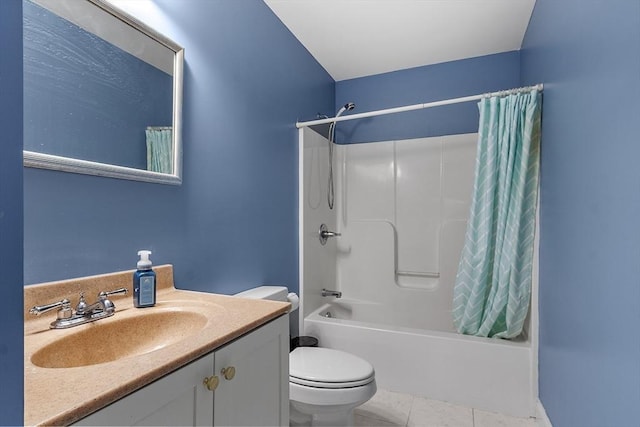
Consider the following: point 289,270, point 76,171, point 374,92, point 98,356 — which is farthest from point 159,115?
point 374,92

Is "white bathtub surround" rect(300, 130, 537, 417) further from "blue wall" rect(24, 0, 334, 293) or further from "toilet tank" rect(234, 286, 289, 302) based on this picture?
"toilet tank" rect(234, 286, 289, 302)

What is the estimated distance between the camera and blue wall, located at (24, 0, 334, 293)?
910 millimetres

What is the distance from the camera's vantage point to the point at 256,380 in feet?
2.81

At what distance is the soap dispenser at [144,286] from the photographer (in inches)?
39.0

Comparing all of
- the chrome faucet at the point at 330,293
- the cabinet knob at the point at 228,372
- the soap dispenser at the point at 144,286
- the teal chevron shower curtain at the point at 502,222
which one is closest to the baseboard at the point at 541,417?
the teal chevron shower curtain at the point at 502,222

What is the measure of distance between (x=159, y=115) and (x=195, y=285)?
0.68 metres

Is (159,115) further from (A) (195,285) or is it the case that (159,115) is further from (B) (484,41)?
(B) (484,41)

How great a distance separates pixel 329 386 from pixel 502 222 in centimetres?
129

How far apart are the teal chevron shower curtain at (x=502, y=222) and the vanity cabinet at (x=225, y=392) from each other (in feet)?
4.48

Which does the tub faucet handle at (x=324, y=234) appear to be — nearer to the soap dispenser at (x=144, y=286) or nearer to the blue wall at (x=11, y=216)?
the soap dispenser at (x=144, y=286)

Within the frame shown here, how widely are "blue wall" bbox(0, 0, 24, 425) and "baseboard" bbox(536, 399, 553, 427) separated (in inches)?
75.5

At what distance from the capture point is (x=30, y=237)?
0.82m

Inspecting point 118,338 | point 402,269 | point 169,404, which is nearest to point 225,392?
point 169,404

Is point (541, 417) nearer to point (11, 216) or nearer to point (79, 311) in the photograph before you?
point (79, 311)
